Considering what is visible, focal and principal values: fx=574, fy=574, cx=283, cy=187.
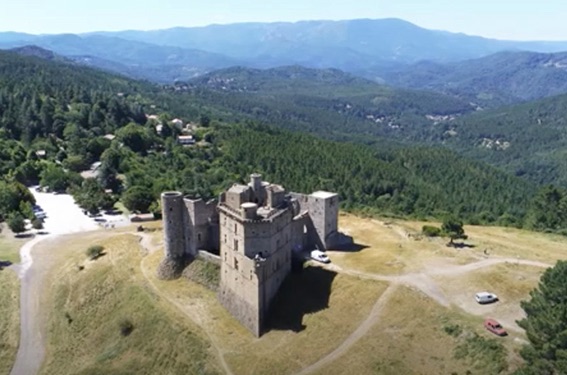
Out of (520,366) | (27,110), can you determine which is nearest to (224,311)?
(520,366)

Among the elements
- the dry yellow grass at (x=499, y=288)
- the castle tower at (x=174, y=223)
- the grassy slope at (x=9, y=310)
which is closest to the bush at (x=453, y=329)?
the dry yellow grass at (x=499, y=288)

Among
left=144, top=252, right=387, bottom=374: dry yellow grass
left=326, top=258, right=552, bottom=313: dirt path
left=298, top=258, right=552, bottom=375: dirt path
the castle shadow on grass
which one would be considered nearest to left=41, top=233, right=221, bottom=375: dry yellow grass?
left=144, top=252, right=387, bottom=374: dry yellow grass

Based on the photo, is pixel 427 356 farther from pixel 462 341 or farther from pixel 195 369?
pixel 195 369

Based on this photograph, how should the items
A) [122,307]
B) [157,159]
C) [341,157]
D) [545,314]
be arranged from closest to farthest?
[545,314]
[122,307]
[157,159]
[341,157]

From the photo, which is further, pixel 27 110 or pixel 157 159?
pixel 27 110

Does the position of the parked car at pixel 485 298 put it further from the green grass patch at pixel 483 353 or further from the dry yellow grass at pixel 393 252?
the dry yellow grass at pixel 393 252

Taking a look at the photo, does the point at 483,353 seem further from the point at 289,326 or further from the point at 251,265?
the point at 251,265

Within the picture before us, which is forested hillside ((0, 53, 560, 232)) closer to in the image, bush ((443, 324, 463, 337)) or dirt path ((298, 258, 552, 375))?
dirt path ((298, 258, 552, 375))
